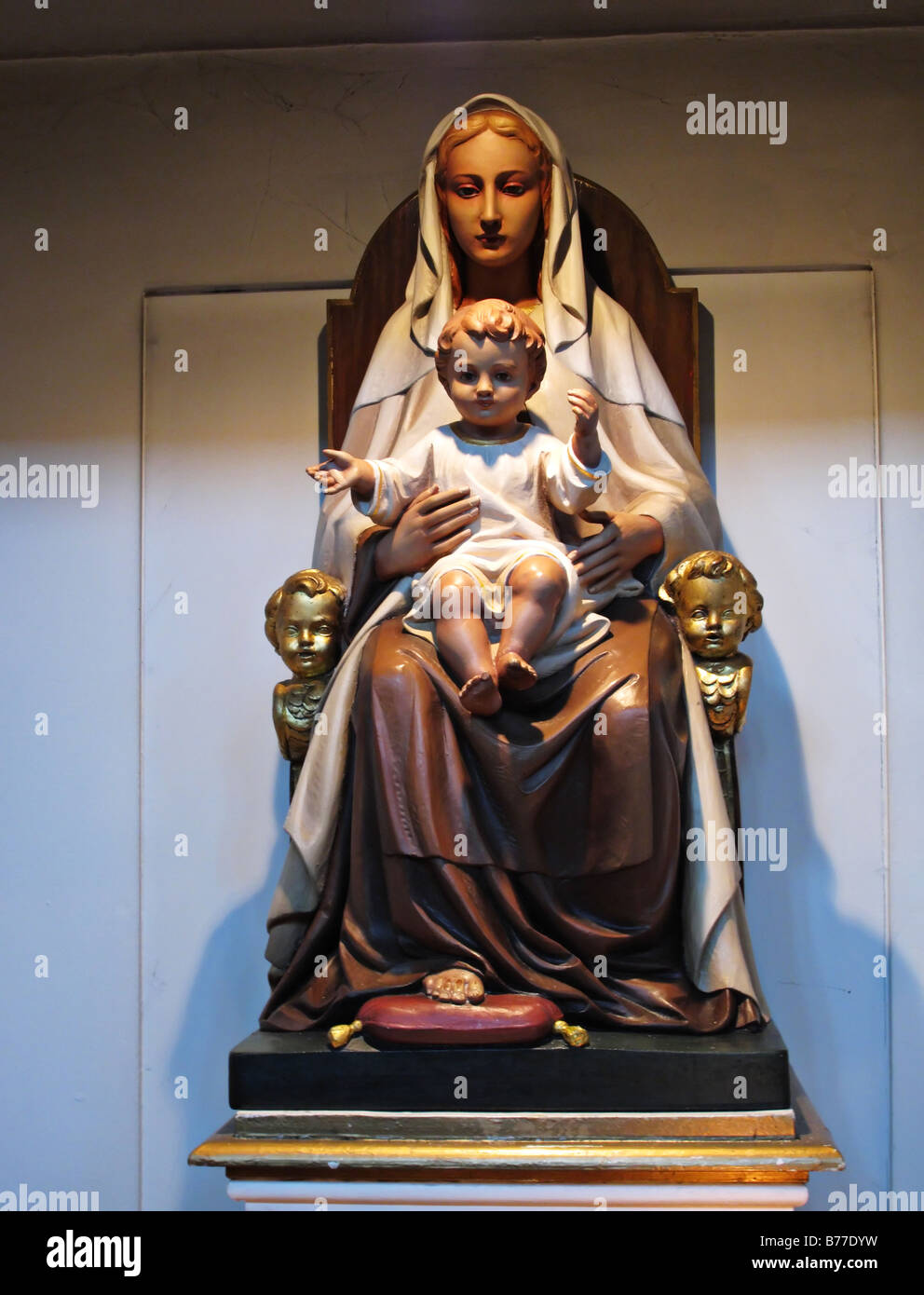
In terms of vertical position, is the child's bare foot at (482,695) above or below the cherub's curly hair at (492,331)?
below

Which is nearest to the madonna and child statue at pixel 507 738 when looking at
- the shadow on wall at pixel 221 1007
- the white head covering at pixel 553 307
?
the white head covering at pixel 553 307

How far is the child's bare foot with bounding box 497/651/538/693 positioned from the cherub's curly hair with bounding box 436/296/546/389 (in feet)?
2.14

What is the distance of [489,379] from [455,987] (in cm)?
117

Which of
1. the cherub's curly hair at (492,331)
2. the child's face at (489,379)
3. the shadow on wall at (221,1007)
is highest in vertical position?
the cherub's curly hair at (492,331)

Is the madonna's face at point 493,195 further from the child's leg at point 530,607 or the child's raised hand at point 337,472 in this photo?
the child's leg at point 530,607

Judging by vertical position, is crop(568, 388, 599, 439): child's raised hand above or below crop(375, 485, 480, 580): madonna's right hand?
above

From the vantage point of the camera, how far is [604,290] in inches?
153

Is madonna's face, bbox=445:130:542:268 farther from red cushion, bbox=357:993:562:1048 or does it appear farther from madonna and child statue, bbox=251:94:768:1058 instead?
red cushion, bbox=357:993:562:1048

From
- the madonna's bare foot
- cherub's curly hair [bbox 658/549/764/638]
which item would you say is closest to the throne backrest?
cherub's curly hair [bbox 658/549/764/638]

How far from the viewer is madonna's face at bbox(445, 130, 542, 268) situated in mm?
3482

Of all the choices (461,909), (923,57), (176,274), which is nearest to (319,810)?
(461,909)

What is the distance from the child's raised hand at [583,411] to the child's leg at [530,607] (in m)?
0.26

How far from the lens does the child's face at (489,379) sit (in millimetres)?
2951

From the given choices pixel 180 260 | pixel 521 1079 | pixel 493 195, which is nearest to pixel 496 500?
pixel 493 195
